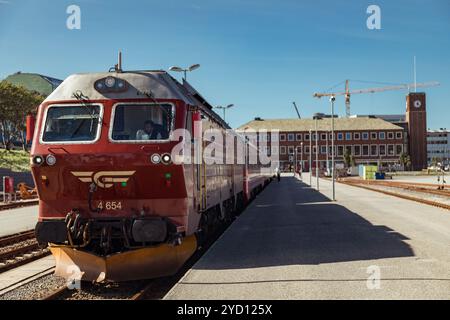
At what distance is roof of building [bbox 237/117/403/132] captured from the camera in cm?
12425

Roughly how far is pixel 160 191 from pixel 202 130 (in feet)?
6.97

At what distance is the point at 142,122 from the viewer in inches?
357

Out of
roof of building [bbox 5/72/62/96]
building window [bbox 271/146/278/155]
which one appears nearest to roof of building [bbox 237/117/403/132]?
building window [bbox 271/146/278/155]

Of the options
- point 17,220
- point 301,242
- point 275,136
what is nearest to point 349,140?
point 275,136

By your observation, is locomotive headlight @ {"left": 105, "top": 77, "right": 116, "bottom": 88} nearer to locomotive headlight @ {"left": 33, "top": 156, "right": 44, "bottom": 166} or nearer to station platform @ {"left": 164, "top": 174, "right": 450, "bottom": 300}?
locomotive headlight @ {"left": 33, "top": 156, "right": 44, "bottom": 166}

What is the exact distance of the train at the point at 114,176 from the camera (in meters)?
8.70

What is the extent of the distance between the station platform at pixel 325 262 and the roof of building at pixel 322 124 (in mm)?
109818

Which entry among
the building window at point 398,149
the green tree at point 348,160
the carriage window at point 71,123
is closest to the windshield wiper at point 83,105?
the carriage window at point 71,123

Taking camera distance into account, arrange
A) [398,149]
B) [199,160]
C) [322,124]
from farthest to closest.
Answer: [322,124]
[398,149]
[199,160]

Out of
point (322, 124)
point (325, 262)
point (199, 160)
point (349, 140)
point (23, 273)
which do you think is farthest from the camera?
point (322, 124)

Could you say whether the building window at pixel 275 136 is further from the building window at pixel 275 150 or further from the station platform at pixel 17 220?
the station platform at pixel 17 220

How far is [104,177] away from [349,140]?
12089 cm

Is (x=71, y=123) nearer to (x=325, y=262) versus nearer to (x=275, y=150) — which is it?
(x=325, y=262)

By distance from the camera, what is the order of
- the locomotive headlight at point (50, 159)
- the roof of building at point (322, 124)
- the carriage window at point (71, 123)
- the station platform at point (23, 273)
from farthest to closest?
1. the roof of building at point (322, 124)
2. the station platform at point (23, 273)
3. the carriage window at point (71, 123)
4. the locomotive headlight at point (50, 159)
